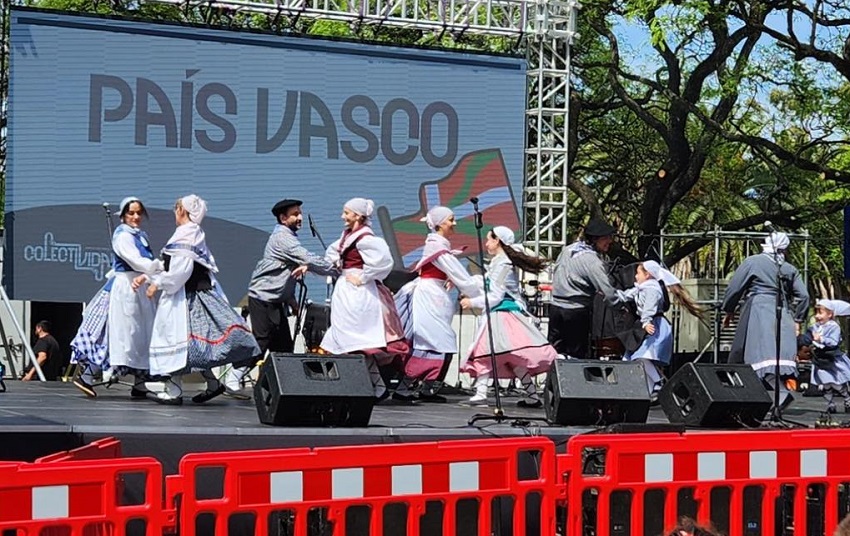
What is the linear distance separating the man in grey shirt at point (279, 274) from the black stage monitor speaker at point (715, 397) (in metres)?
2.77

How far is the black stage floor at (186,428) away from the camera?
6734 mm

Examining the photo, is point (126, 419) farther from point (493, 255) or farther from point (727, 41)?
point (727, 41)

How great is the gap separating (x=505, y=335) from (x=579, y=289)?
1299mm

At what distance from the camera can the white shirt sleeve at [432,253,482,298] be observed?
10.2 meters

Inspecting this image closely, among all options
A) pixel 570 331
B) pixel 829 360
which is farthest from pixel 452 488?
pixel 829 360

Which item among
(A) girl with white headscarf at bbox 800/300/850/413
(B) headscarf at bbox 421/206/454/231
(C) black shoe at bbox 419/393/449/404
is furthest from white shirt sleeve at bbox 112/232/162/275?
(A) girl with white headscarf at bbox 800/300/850/413

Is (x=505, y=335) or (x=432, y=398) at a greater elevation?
(x=505, y=335)

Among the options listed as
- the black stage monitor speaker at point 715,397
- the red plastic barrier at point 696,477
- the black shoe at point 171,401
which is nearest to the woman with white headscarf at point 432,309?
the black shoe at point 171,401

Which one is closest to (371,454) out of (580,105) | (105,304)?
(105,304)

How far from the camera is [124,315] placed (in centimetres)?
970

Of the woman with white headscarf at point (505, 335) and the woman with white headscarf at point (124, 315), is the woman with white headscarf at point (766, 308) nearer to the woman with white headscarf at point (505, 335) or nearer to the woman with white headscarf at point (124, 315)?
the woman with white headscarf at point (505, 335)

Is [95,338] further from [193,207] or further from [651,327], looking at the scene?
[651,327]

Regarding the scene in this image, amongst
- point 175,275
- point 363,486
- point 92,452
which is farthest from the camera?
point 175,275

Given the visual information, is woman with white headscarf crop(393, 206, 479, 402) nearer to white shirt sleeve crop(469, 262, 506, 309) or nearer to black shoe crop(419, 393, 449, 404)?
white shirt sleeve crop(469, 262, 506, 309)
